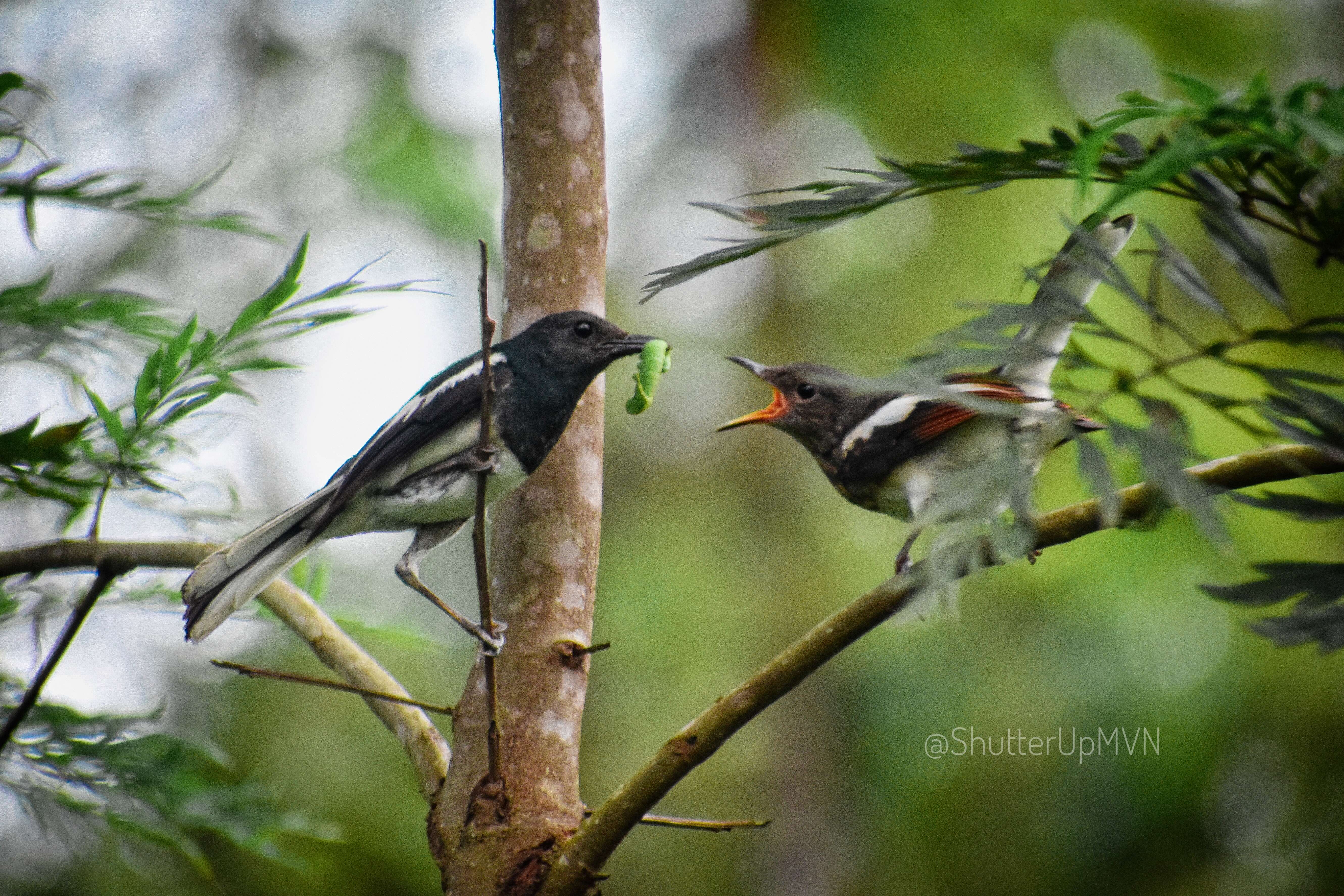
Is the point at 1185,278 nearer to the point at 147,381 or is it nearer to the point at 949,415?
the point at 949,415

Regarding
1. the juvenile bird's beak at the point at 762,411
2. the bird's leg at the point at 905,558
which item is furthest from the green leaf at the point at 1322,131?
the juvenile bird's beak at the point at 762,411

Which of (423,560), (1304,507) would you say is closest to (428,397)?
(423,560)

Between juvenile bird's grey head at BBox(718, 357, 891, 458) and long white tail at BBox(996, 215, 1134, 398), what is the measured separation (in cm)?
46

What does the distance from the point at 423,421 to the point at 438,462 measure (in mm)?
103

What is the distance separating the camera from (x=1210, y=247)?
15.4ft

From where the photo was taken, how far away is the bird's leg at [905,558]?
1.99m

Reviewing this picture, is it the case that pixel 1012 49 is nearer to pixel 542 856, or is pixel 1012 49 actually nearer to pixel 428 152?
pixel 428 152

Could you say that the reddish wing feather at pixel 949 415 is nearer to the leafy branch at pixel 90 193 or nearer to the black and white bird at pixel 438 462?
the black and white bird at pixel 438 462

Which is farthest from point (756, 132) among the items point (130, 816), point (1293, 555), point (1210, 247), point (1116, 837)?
point (130, 816)

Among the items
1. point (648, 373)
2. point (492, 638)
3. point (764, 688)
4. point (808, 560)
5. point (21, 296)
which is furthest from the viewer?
point (808, 560)

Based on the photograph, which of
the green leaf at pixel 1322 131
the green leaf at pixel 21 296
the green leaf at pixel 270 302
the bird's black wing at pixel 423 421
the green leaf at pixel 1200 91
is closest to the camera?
the green leaf at pixel 1322 131

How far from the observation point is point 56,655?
176 cm

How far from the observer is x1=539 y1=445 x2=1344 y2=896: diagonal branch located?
1341 mm

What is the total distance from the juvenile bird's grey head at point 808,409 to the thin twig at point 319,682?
1181 millimetres
